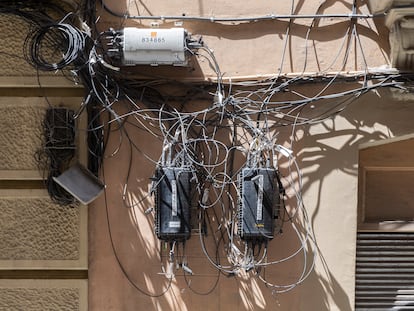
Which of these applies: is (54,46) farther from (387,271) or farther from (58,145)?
(387,271)

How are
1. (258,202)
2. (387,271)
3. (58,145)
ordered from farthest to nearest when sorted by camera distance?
1. (387,271)
2. (58,145)
3. (258,202)

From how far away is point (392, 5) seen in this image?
132 inches

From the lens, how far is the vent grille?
385cm

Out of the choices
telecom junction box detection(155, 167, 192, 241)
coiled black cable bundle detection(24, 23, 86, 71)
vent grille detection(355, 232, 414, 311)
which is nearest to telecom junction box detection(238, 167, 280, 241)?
telecom junction box detection(155, 167, 192, 241)

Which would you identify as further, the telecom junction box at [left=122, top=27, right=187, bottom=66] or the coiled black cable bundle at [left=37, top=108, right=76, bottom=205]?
the coiled black cable bundle at [left=37, top=108, right=76, bottom=205]

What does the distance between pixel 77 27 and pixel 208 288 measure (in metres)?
1.93

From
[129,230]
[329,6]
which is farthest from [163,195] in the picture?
[329,6]

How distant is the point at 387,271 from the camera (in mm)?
3846

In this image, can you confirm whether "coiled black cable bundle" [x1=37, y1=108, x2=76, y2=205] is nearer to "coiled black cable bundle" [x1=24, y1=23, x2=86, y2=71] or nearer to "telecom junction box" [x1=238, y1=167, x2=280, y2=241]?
"coiled black cable bundle" [x1=24, y1=23, x2=86, y2=71]

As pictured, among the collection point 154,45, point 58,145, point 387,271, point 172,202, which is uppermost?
point 154,45

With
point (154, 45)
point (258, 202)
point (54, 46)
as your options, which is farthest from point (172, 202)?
point (54, 46)

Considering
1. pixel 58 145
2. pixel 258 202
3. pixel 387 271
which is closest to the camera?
pixel 258 202

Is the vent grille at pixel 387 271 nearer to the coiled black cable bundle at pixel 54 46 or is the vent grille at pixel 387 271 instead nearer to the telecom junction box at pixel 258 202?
the telecom junction box at pixel 258 202

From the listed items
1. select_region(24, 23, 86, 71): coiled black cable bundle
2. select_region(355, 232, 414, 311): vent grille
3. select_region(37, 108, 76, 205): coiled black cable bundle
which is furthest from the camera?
select_region(355, 232, 414, 311): vent grille
